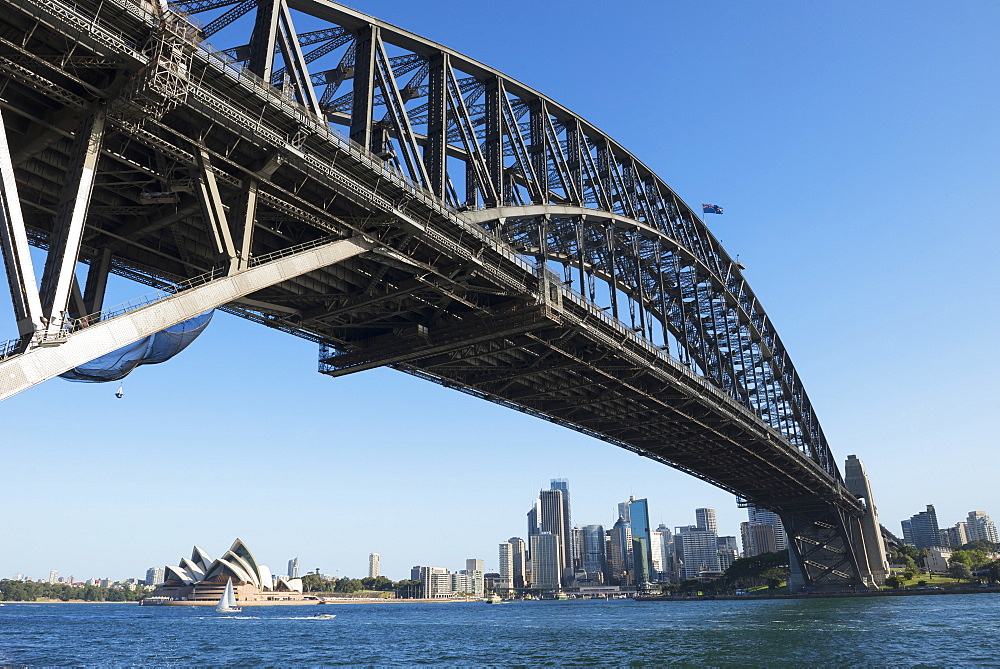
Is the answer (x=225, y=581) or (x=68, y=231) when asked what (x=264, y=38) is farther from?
(x=225, y=581)

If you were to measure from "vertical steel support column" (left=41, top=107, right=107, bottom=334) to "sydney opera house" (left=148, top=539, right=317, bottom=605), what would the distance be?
14832 centimetres

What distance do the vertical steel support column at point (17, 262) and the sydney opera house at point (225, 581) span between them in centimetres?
14962

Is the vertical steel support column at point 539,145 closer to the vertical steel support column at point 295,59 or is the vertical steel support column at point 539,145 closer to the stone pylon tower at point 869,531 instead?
the vertical steel support column at point 295,59

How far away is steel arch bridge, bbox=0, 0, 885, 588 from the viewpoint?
1759 cm

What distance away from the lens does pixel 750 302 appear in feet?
279

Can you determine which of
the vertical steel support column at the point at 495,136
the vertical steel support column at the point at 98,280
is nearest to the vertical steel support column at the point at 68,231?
the vertical steel support column at the point at 98,280

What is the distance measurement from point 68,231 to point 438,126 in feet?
60.7

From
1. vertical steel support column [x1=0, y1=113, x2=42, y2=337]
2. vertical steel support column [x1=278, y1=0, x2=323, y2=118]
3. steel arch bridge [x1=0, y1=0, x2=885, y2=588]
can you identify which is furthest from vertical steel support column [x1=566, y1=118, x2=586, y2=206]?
vertical steel support column [x1=0, y1=113, x2=42, y2=337]

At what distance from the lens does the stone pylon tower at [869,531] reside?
10888cm

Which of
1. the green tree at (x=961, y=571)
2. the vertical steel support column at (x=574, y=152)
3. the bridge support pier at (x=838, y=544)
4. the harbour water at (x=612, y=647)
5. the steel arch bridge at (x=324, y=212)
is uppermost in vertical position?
the vertical steel support column at (x=574, y=152)

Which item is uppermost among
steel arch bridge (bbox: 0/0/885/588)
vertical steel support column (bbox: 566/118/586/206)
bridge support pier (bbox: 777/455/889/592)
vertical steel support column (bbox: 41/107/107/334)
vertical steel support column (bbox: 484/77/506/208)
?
vertical steel support column (bbox: 566/118/586/206)

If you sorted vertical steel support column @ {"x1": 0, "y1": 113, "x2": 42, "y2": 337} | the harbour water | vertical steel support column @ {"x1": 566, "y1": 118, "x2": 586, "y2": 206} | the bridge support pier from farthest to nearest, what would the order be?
the bridge support pier
vertical steel support column @ {"x1": 566, "y1": 118, "x2": 586, "y2": 206}
the harbour water
vertical steel support column @ {"x1": 0, "y1": 113, "x2": 42, "y2": 337}

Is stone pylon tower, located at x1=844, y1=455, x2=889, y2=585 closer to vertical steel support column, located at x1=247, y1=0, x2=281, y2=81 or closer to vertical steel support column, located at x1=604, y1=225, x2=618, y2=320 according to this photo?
vertical steel support column, located at x1=604, y1=225, x2=618, y2=320

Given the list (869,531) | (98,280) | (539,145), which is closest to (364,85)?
(98,280)
